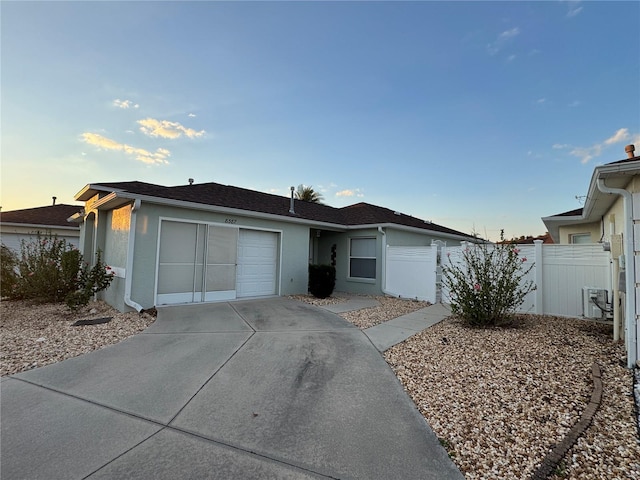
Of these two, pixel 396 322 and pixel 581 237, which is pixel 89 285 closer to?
pixel 396 322

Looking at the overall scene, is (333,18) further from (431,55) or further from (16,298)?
(16,298)

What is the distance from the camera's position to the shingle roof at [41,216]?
14.5 metres

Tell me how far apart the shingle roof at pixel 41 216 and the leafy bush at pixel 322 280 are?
1463 centimetres

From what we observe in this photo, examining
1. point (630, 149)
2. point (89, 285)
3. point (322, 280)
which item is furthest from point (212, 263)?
point (630, 149)

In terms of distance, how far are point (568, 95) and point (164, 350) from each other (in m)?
11.7

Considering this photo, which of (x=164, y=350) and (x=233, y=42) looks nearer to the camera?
(x=164, y=350)

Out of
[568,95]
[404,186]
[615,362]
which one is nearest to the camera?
[615,362]

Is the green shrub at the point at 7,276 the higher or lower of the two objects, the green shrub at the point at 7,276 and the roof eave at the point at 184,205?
the lower

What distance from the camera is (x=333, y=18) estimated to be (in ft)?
26.5

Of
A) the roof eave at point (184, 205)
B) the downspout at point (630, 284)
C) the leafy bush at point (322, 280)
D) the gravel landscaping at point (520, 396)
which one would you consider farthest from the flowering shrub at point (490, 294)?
the roof eave at point (184, 205)

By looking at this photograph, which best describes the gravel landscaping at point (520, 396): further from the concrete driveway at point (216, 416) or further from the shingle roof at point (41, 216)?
the shingle roof at point (41, 216)

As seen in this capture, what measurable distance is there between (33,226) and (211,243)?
42.3 ft

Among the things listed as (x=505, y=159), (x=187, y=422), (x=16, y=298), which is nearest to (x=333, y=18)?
(x=505, y=159)

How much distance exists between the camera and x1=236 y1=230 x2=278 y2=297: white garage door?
915 centimetres
